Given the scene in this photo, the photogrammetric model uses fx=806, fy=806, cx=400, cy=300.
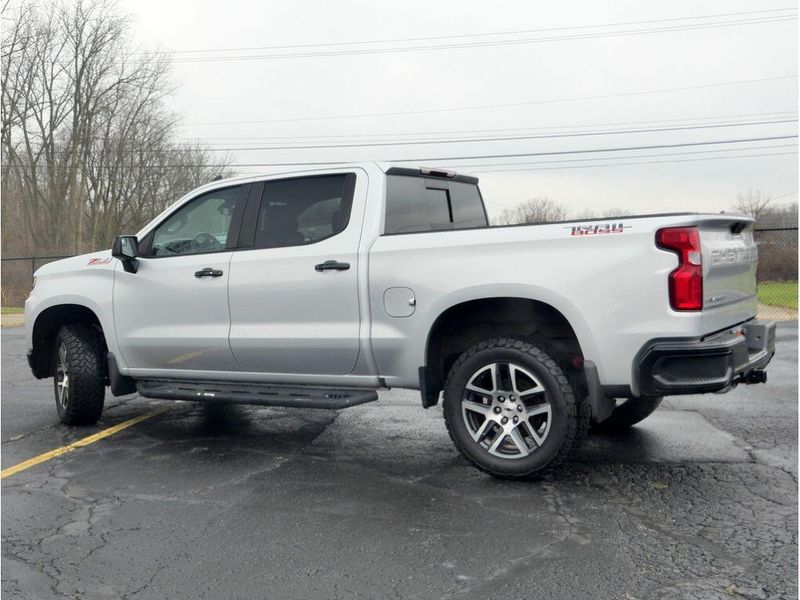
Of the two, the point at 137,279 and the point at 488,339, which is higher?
the point at 137,279

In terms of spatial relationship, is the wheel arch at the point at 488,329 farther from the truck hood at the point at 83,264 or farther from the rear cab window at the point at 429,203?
the truck hood at the point at 83,264

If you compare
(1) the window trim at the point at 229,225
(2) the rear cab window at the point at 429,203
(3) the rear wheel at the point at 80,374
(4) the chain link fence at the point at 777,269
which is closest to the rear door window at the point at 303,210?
(1) the window trim at the point at 229,225

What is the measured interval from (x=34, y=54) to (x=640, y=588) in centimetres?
3806

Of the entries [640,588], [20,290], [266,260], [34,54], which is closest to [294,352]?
[266,260]

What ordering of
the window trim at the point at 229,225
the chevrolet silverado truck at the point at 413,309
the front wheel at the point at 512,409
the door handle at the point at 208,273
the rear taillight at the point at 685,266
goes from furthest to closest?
the window trim at the point at 229,225 < the door handle at the point at 208,273 < the front wheel at the point at 512,409 < the chevrolet silverado truck at the point at 413,309 < the rear taillight at the point at 685,266

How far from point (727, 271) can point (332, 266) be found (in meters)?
2.47

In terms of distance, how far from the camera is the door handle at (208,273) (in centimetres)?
590

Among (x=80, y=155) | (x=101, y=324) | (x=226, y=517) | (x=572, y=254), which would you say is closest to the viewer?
(x=226, y=517)

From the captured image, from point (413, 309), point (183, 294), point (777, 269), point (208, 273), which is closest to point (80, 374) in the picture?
point (183, 294)

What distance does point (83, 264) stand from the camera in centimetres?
673

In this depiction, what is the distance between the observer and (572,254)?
4660mm

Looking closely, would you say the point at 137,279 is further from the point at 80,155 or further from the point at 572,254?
the point at 80,155

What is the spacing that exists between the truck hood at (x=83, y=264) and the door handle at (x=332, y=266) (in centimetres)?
207

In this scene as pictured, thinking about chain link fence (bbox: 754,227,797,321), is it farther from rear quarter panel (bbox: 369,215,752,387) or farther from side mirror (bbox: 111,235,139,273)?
side mirror (bbox: 111,235,139,273)
